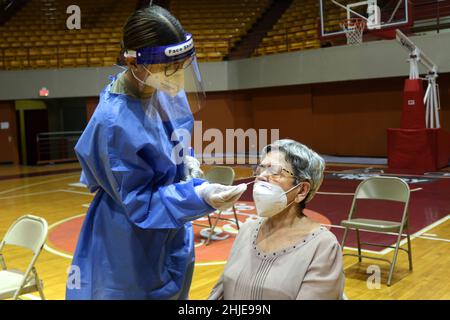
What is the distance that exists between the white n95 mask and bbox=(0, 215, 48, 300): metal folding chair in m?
1.76

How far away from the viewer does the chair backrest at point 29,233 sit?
3281 millimetres

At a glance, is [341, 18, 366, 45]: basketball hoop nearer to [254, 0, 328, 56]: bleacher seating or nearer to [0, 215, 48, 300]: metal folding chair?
[254, 0, 328, 56]: bleacher seating

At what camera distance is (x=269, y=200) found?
1915mm

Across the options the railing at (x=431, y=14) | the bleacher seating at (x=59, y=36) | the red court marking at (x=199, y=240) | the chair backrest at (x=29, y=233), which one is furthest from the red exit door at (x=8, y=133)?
the chair backrest at (x=29, y=233)

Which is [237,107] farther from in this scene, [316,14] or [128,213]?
[128,213]

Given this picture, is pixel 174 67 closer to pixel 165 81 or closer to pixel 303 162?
pixel 165 81

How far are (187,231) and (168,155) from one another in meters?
0.34

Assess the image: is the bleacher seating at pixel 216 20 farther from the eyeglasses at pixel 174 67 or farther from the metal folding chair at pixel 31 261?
the eyeglasses at pixel 174 67

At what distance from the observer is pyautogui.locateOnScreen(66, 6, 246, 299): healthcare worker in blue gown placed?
4.81 ft

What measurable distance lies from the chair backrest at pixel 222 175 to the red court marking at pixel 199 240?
64 cm

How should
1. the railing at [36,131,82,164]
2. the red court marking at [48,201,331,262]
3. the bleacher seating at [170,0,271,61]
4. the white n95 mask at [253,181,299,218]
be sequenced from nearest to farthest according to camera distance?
the white n95 mask at [253,181,299,218] → the red court marking at [48,201,331,262] → the bleacher seating at [170,0,271,61] → the railing at [36,131,82,164]

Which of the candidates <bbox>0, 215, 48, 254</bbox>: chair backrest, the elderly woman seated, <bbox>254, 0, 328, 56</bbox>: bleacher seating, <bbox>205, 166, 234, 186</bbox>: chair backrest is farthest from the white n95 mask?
<bbox>254, 0, 328, 56</bbox>: bleacher seating
